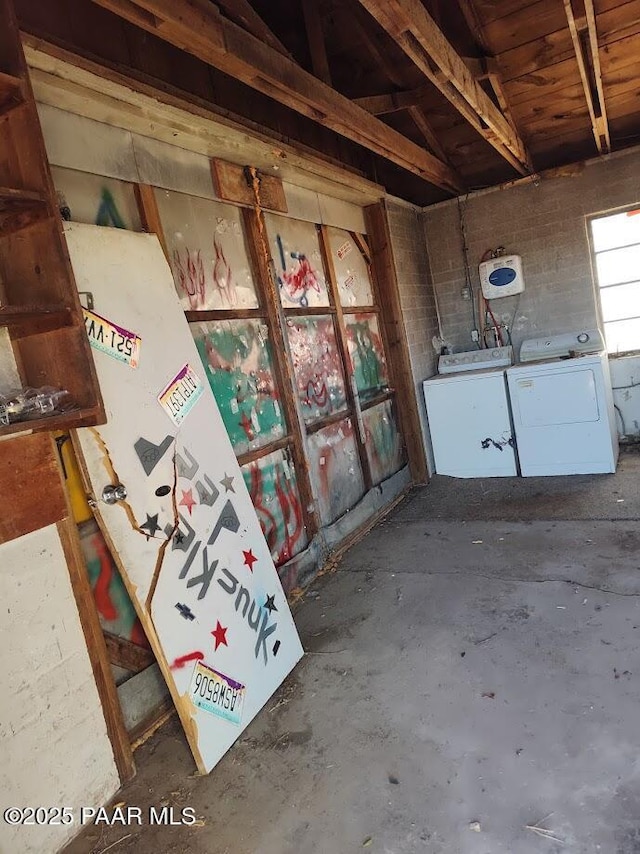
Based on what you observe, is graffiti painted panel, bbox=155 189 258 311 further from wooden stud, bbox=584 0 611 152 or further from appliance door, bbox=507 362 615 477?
appliance door, bbox=507 362 615 477

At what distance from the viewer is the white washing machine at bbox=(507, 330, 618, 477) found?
4.52 m

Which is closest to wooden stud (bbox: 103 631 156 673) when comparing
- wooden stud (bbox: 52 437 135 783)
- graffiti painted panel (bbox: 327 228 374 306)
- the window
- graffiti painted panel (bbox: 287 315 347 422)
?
wooden stud (bbox: 52 437 135 783)

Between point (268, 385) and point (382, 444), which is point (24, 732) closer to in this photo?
point (268, 385)

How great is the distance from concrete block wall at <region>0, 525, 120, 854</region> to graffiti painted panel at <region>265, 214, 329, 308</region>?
225 centimetres

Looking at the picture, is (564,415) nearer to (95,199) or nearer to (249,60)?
(249,60)

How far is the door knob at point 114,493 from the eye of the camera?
2.06m

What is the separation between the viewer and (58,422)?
1.83 meters

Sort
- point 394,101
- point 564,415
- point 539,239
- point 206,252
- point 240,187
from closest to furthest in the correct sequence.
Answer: point 206,252 → point 240,187 → point 394,101 → point 564,415 → point 539,239

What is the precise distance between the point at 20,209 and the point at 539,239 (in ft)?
15.3

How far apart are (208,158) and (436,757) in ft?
9.65

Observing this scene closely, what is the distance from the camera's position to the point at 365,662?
260 centimetres

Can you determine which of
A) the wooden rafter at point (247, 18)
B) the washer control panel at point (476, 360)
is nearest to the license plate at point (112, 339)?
the wooden rafter at point (247, 18)

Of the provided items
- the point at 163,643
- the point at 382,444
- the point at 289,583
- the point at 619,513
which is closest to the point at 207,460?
the point at 163,643

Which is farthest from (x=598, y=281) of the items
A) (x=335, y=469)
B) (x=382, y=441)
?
(x=335, y=469)
